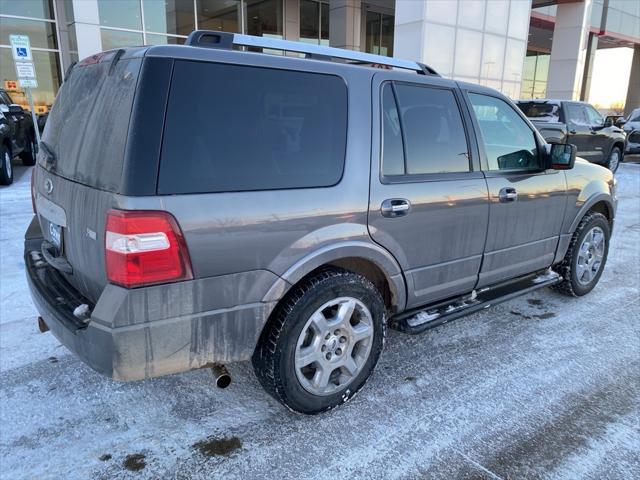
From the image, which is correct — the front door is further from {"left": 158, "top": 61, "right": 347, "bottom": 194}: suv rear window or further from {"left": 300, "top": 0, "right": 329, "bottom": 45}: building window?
{"left": 300, "top": 0, "right": 329, "bottom": 45}: building window

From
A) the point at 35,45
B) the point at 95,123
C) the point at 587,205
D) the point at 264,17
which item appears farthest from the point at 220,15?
the point at 95,123

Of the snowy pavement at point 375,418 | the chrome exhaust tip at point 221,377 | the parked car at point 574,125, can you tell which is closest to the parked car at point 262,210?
the chrome exhaust tip at point 221,377

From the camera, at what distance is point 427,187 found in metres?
3.09

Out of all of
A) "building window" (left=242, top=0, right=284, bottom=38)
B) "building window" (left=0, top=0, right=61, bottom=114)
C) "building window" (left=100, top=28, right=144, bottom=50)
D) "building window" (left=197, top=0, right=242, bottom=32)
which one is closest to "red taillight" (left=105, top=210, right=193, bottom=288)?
"building window" (left=100, top=28, right=144, bottom=50)

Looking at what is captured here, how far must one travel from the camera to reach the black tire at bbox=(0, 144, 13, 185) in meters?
9.29

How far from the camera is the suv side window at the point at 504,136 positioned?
357 cm

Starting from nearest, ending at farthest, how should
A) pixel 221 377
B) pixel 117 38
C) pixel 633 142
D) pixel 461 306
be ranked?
pixel 221 377 → pixel 461 306 → pixel 117 38 → pixel 633 142

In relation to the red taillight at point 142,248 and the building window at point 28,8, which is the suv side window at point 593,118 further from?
the building window at point 28,8

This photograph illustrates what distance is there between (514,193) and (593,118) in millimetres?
11548

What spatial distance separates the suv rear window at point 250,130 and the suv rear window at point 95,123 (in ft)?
0.75

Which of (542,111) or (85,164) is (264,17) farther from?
(85,164)

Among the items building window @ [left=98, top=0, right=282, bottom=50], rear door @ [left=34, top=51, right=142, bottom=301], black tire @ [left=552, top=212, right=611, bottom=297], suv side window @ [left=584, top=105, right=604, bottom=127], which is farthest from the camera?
building window @ [left=98, top=0, right=282, bottom=50]

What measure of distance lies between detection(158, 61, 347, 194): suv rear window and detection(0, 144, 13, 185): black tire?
8.83 meters

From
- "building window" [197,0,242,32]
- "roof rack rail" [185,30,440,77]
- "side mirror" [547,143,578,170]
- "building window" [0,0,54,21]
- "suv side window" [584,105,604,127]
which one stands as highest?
"building window" [197,0,242,32]
